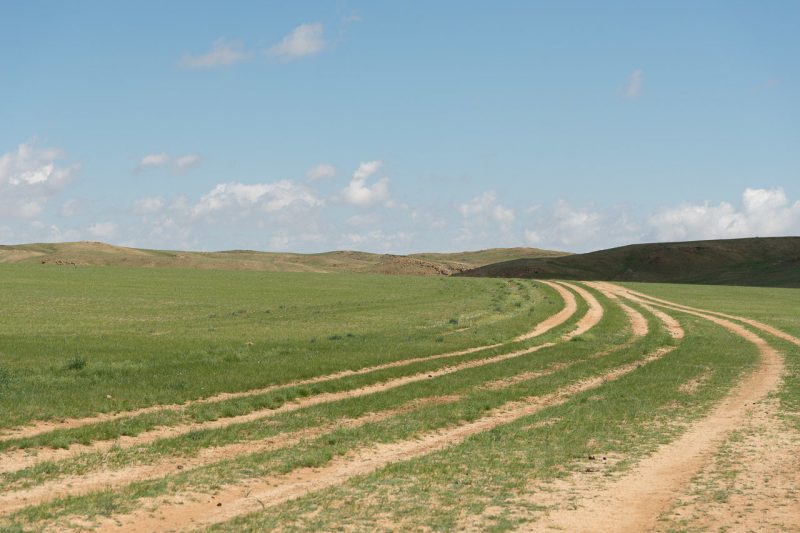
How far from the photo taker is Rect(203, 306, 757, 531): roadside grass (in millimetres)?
10930

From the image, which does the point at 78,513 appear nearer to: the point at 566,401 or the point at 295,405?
the point at 295,405

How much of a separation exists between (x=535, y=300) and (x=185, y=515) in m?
55.5

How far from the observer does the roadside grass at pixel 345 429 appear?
11641 millimetres

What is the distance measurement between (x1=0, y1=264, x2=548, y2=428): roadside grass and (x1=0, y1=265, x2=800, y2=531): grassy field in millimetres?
168

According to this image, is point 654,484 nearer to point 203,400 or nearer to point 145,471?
point 145,471

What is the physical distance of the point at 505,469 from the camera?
13.8 metres

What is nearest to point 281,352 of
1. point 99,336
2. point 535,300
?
point 99,336

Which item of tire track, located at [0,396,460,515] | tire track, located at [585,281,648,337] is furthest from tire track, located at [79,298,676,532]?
tire track, located at [585,281,648,337]

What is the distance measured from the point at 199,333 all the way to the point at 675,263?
13613 cm

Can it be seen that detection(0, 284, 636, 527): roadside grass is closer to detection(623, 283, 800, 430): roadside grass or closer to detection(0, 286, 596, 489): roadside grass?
detection(0, 286, 596, 489): roadside grass

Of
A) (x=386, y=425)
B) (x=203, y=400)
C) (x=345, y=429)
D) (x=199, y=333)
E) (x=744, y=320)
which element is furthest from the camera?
(x=744, y=320)

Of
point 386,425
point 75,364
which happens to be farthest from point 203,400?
point 75,364

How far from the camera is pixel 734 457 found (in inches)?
585

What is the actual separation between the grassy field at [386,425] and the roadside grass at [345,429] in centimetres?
6
